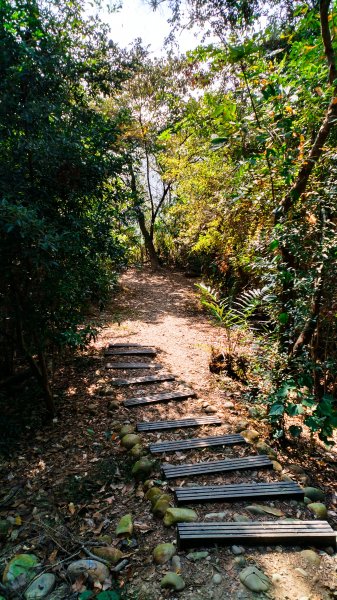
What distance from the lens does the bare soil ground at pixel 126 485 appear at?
167cm

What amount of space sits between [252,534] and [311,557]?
34 cm

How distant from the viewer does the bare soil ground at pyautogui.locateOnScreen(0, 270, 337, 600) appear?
167cm

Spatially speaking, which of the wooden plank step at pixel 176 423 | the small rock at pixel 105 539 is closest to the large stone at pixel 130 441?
the wooden plank step at pixel 176 423

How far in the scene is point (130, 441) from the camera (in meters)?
2.88

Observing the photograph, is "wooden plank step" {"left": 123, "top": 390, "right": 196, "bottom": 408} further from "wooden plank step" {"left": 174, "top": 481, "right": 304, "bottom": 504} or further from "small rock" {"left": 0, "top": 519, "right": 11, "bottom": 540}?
"small rock" {"left": 0, "top": 519, "right": 11, "bottom": 540}

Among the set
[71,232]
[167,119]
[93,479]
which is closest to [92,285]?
[71,232]

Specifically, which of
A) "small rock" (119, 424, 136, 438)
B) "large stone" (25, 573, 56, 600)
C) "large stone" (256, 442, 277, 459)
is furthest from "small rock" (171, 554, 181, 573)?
"small rock" (119, 424, 136, 438)

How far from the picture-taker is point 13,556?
1965 mm

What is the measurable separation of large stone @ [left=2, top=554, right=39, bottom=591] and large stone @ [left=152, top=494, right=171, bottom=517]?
785mm

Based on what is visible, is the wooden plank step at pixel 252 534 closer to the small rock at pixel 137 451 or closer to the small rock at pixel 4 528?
the small rock at pixel 137 451

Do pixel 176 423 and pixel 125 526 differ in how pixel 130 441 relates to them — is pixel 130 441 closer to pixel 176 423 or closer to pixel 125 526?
pixel 176 423

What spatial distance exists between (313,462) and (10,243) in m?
3.37

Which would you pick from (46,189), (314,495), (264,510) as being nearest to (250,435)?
(314,495)

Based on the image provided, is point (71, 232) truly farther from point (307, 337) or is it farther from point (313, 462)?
point (313, 462)
